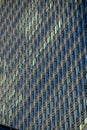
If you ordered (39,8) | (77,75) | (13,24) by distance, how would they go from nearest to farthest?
(77,75)
(39,8)
(13,24)

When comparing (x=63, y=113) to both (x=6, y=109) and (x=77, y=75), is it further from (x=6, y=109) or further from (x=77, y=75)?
(x=6, y=109)

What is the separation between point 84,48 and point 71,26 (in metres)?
9.08

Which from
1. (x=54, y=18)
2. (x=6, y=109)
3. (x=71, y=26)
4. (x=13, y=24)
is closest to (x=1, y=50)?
(x=13, y=24)

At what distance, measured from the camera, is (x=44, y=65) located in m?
128

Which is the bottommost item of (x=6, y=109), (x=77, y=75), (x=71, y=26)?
(x=6, y=109)

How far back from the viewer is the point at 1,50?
157375 mm

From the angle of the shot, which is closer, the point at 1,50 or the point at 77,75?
the point at 77,75

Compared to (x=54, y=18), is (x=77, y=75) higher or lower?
lower

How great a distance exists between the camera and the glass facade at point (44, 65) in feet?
368

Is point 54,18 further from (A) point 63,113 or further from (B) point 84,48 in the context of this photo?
(A) point 63,113

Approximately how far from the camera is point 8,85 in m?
146

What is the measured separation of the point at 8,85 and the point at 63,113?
36142 millimetres

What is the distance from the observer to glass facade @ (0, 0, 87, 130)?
112113 mm

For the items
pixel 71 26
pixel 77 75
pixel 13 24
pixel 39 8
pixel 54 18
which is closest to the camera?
pixel 77 75
